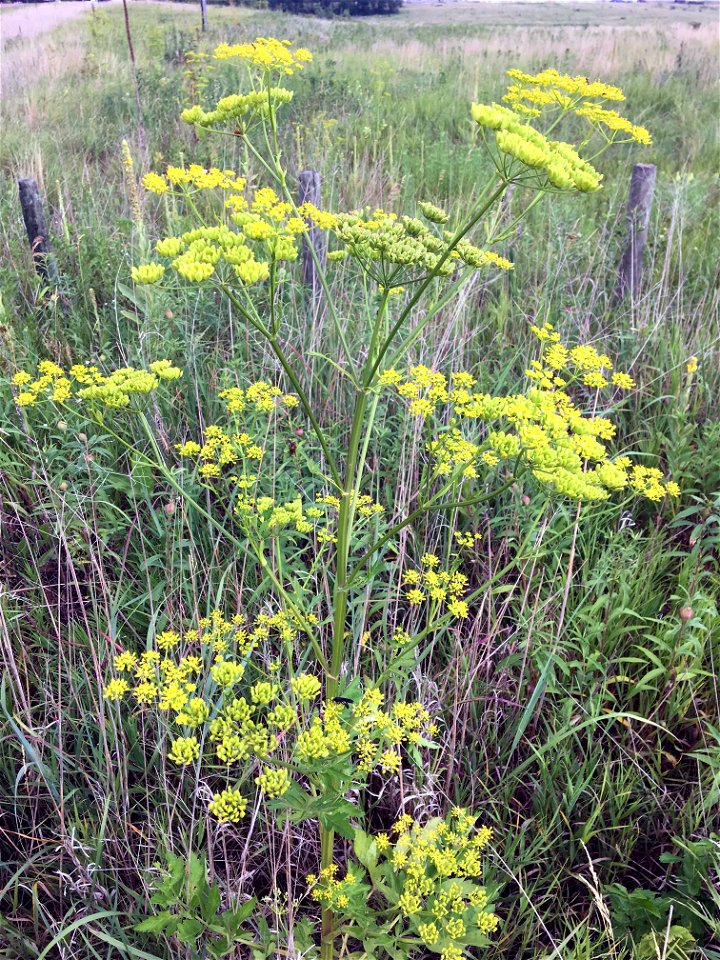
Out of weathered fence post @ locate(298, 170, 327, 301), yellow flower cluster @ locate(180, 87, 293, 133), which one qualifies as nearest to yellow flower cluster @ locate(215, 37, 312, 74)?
yellow flower cluster @ locate(180, 87, 293, 133)

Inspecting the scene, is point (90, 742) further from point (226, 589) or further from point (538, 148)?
point (538, 148)

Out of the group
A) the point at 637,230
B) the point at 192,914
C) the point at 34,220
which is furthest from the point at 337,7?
Answer: the point at 192,914

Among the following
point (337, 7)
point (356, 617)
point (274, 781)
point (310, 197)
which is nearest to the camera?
point (274, 781)

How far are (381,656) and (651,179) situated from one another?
12.6 feet

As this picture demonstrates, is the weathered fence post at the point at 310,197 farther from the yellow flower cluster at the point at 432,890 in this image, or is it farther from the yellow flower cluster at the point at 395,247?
the yellow flower cluster at the point at 432,890

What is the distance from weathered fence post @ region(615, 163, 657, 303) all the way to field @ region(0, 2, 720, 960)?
136 mm

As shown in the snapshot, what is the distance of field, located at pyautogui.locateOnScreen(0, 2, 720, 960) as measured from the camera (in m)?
1.63

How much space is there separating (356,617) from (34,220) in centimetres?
370

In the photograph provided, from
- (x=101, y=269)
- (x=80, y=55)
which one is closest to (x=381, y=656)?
(x=101, y=269)

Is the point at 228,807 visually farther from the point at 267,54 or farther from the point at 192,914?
the point at 267,54

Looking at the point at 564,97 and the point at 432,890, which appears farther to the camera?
Result: the point at 564,97

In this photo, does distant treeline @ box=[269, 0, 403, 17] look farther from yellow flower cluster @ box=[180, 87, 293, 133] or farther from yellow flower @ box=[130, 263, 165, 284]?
yellow flower @ box=[130, 263, 165, 284]

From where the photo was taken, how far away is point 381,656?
218cm

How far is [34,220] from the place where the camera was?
426cm
